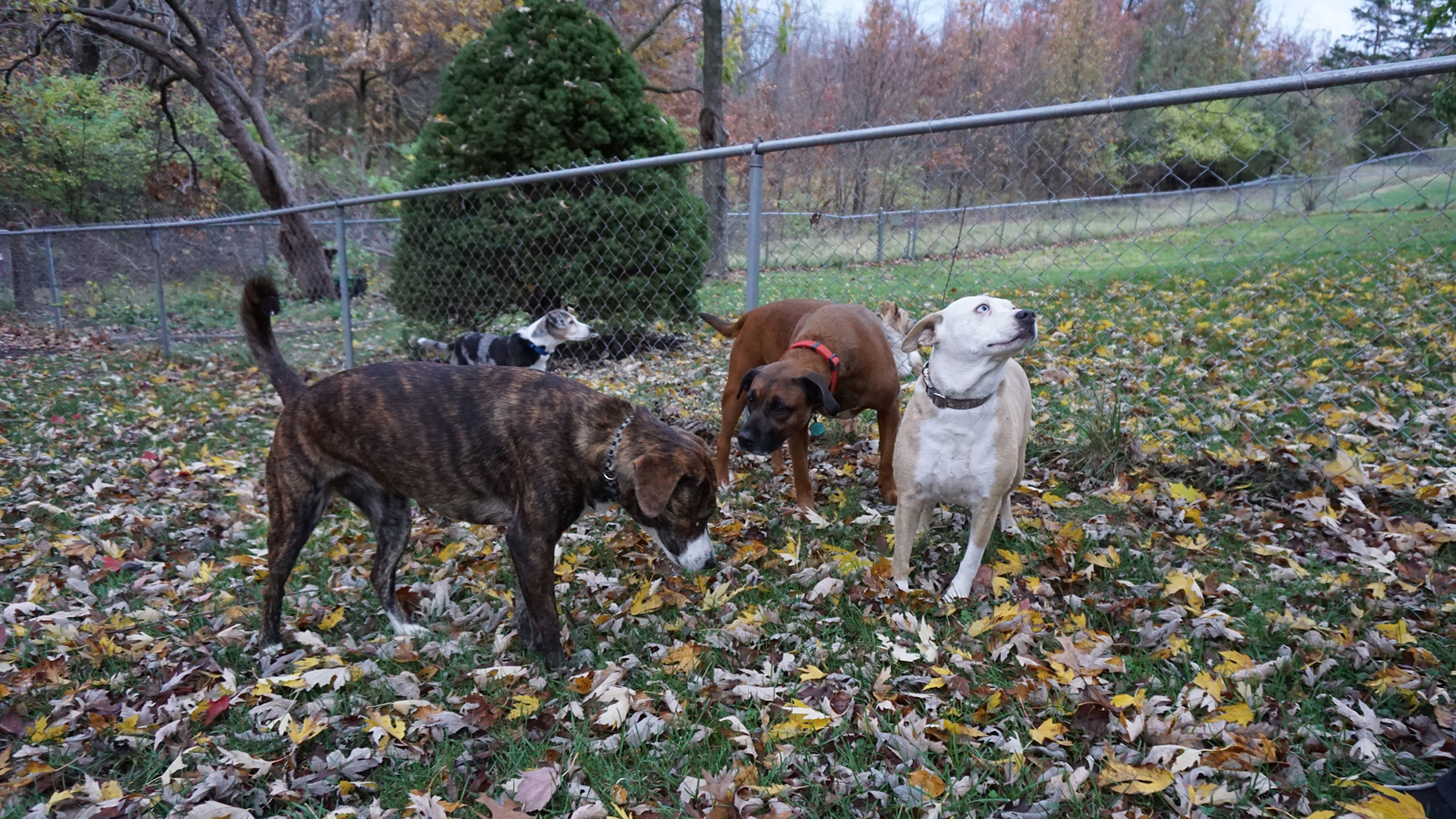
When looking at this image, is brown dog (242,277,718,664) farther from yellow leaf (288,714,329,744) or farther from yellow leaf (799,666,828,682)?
yellow leaf (288,714,329,744)

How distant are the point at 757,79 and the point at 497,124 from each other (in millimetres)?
23761

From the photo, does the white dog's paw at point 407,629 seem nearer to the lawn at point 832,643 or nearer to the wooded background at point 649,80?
the lawn at point 832,643

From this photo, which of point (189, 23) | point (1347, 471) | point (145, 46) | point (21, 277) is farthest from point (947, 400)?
point (21, 277)

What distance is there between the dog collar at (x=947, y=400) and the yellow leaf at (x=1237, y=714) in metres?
1.30

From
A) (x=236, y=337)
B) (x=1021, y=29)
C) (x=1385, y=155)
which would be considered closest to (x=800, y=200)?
(x=1385, y=155)

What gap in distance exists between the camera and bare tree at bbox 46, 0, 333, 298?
12.5 m

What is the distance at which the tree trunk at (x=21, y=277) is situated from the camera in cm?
1354

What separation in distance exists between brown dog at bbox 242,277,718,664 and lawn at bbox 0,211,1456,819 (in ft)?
1.22

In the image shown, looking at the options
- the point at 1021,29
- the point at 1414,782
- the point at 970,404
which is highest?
the point at 1021,29

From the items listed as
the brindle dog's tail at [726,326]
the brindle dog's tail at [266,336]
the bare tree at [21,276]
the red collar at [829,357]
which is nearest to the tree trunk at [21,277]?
the bare tree at [21,276]

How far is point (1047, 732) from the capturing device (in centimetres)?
230

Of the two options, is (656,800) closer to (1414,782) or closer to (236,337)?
(1414,782)

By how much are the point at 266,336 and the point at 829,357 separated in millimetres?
2683

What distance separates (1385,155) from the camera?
3471mm
